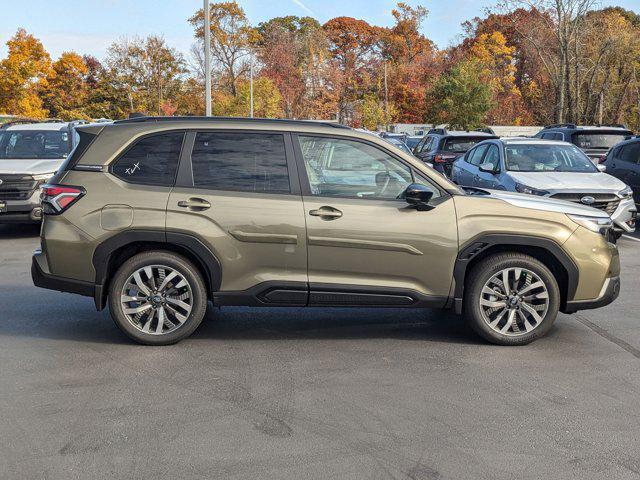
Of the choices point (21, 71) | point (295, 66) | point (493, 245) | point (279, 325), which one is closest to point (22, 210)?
point (279, 325)

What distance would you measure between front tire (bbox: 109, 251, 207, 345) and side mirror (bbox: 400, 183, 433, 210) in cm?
177

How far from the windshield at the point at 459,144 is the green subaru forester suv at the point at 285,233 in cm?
1448

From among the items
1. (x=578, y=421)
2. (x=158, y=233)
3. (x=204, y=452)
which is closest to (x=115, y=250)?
(x=158, y=233)

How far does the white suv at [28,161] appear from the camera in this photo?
1205cm

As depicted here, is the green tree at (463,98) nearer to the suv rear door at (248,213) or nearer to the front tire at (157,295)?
the suv rear door at (248,213)

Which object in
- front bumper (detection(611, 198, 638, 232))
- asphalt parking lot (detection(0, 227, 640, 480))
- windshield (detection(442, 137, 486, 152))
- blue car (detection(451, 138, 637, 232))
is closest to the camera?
asphalt parking lot (detection(0, 227, 640, 480))

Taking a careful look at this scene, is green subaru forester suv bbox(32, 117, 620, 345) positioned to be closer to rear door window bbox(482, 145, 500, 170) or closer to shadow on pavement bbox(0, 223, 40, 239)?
rear door window bbox(482, 145, 500, 170)

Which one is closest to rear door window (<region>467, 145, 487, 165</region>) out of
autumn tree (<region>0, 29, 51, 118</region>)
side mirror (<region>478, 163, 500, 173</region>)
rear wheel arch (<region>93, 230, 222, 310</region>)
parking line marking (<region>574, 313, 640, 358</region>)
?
side mirror (<region>478, 163, 500, 173</region>)

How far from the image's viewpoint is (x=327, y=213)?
A: 5.74m

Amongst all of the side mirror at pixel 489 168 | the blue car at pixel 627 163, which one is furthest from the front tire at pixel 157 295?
the blue car at pixel 627 163

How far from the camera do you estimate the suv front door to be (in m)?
5.74

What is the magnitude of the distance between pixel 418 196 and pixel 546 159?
24.8 feet

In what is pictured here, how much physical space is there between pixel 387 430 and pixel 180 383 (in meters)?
1.56

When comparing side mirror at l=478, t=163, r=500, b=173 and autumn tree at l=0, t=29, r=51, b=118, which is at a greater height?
autumn tree at l=0, t=29, r=51, b=118
